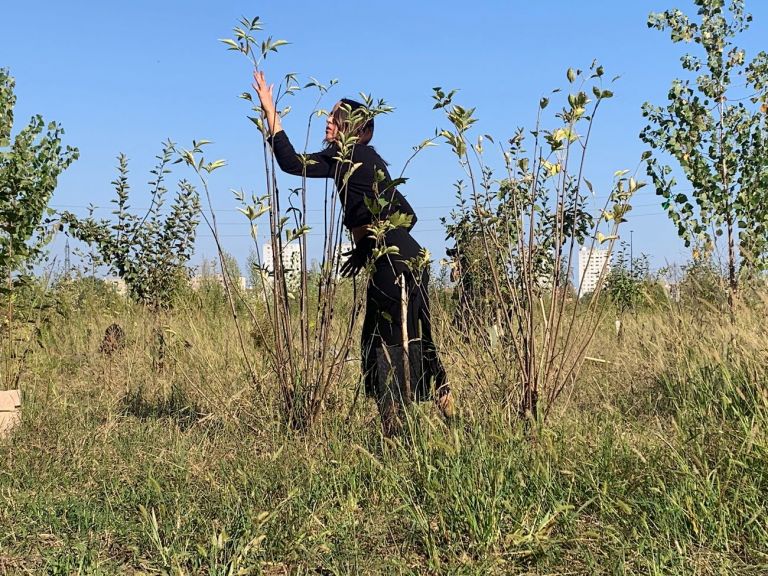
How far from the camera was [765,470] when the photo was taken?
8.55 feet

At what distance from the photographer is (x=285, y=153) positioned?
11.6 ft

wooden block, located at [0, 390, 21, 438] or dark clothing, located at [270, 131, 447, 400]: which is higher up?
dark clothing, located at [270, 131, 447, 400]

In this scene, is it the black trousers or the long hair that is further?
the black trousers

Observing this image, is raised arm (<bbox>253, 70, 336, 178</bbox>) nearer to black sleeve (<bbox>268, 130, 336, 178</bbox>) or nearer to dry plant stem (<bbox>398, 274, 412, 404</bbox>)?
black sleeve (<bbox>268, 130, 336, 178</bbox>)

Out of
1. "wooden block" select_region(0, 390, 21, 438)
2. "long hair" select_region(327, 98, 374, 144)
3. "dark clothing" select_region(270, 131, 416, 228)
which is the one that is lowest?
"wooden block" select_region(0, 390, 21, 438)

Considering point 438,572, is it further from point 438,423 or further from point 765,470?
point 765,470

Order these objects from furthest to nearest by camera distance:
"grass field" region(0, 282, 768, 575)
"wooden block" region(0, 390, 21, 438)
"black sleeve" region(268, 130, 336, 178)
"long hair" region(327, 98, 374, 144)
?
"wooden block" region(0, 390, 21, 438), "black sleeve" region(268, 130, 336, 178), "long hair" region(327, 98, 374, 144), "grass field" region(0, 282, 768, 575)

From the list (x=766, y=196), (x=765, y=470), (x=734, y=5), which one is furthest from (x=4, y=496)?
(x=734, y=5)

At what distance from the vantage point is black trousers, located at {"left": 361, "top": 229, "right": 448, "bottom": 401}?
11.7 ft

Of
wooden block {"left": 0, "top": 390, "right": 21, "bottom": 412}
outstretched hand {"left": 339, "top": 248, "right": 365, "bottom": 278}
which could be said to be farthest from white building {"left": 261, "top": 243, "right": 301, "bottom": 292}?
wooden block {"left": 0, "top": 390, "right": 21, "bottom": 412}

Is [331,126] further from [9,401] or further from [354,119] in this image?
[9,401]

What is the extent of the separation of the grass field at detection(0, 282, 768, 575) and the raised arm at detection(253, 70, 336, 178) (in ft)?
3.67

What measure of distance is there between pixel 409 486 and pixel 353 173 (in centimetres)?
155

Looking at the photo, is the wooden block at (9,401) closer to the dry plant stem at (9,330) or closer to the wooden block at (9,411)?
the wooden block at (9,411)
